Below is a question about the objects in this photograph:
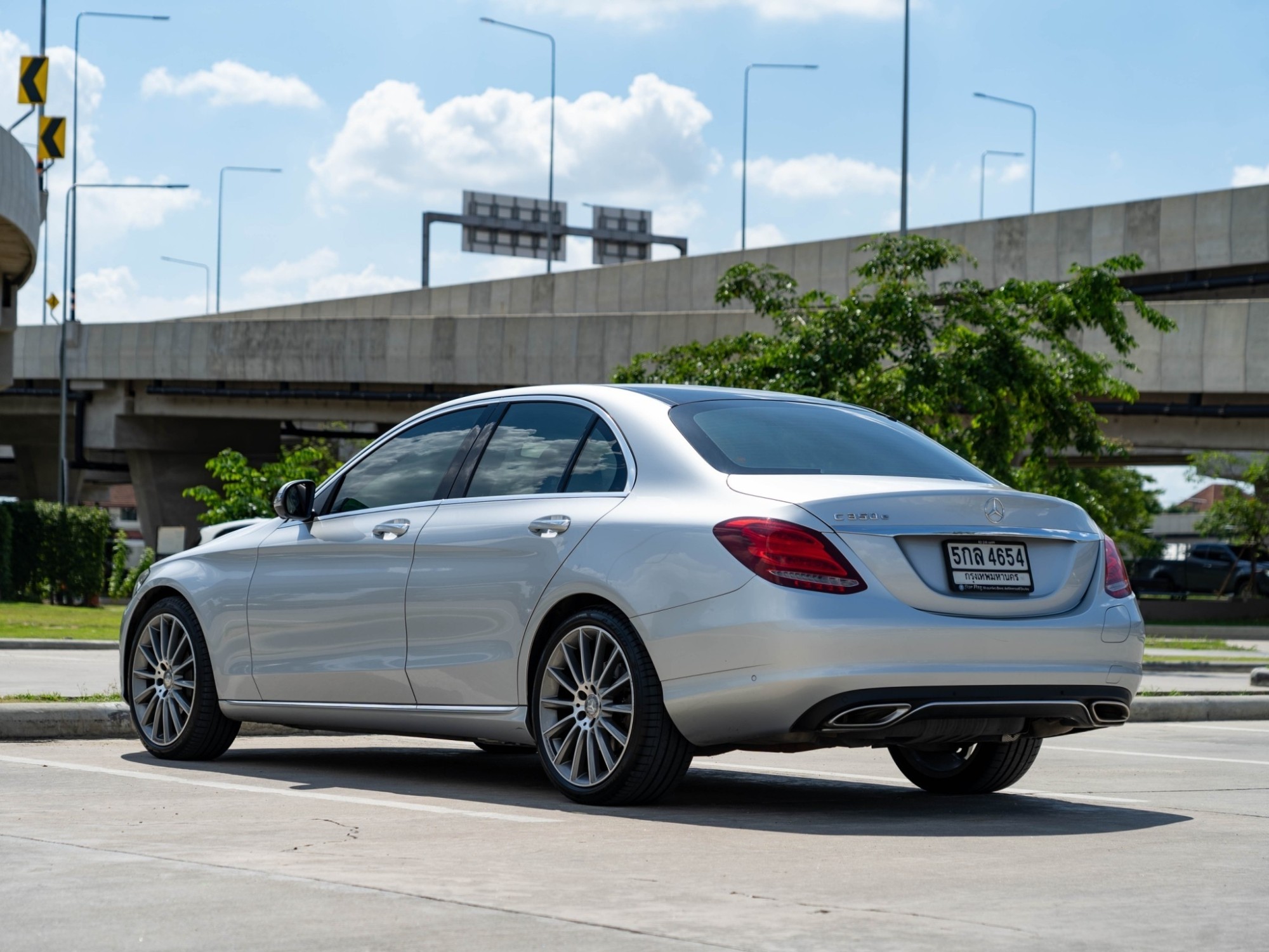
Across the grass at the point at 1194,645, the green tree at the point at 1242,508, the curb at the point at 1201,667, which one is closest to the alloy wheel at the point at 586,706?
the curb at the point at 1201,667

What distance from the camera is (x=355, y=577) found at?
299 inches

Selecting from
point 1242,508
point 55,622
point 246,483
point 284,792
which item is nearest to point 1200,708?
point 284,792

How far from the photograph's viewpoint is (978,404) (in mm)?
20203

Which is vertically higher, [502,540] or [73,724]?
[502,540]

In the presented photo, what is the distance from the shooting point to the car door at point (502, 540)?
6.79 metres

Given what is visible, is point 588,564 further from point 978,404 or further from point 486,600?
point 978,404

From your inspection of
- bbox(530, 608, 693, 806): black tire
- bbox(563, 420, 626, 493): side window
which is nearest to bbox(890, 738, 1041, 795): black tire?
bbox(530, 608, 693, 806): black tire

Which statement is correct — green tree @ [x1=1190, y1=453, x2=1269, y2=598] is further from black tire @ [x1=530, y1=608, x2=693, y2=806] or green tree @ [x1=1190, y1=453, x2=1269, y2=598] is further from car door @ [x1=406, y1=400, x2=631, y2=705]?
black tire @ [x1=530, y1=608, x2=693, y2=806]

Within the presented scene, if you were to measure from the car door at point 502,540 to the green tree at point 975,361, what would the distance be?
13542 millimetres

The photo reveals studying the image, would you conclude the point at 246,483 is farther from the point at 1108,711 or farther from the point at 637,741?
the point at 1108,711

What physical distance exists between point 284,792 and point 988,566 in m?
2.78

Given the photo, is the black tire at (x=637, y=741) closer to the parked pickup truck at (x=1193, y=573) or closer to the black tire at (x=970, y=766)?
the black tire at (x=970, y=766)

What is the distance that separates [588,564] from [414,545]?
1077mm

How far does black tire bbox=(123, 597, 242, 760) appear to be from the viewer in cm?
828
